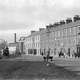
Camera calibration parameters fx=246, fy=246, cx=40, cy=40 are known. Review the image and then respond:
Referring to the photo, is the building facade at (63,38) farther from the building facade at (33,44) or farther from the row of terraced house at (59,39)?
the building facade at (33,44)

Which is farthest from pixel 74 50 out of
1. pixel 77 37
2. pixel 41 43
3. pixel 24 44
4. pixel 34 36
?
pixel 24 44

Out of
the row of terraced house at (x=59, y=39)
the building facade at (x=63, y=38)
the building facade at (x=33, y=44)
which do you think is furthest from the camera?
the building facade at (x=33, y=44)

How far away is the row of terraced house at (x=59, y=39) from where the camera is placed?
81.7 metres

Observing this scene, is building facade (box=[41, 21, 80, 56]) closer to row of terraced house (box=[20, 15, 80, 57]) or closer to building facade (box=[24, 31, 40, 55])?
row of terraced house (box=[20, 15, 80, 57])

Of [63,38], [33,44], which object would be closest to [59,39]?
[63,38]

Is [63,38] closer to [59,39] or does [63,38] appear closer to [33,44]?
[59,39]

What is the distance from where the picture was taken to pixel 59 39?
9431 cm

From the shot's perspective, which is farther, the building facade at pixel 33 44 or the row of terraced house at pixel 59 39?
the building facade at pixel 33 44

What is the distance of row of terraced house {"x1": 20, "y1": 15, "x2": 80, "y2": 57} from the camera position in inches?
3216

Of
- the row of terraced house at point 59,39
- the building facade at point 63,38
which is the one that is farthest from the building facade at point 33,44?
the building facade at point 63,38

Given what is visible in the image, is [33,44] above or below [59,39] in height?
below

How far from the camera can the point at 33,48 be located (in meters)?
131

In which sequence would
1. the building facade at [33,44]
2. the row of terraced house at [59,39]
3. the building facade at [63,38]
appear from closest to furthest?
the building facade at [63,38]
the row of terraced house at [59,39]
the building facade at [33,44]

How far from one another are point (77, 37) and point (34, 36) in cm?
5266
